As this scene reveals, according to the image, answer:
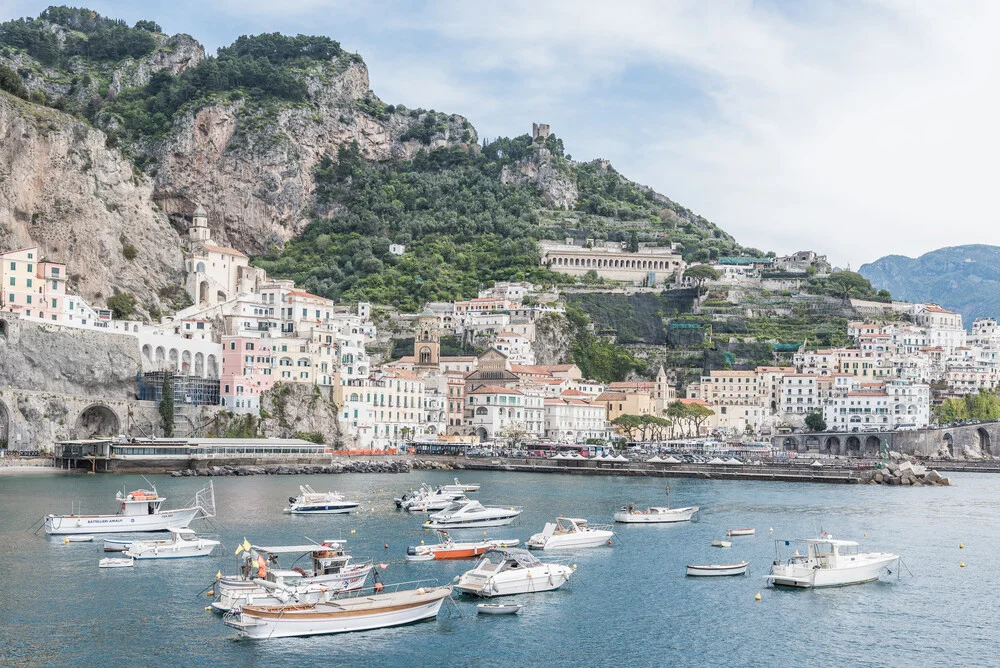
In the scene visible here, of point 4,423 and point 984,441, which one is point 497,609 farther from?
point 984,441

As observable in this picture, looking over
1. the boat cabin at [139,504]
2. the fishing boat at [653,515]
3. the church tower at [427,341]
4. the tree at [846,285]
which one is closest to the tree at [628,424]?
the church tower at [427,341]

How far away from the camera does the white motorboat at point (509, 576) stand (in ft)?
105

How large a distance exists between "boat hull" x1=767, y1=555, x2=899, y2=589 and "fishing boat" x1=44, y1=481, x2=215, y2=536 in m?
21.0

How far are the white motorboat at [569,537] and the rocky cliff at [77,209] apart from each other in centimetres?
5933

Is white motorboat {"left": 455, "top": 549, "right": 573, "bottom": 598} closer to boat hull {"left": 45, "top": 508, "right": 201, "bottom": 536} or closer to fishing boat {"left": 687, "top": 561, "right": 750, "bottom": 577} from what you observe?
fishing boat {"left": 687, "top": 561, "right": 750, "bottom": 577}

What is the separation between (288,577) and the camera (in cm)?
3072

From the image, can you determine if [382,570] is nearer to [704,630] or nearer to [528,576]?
[528,576]

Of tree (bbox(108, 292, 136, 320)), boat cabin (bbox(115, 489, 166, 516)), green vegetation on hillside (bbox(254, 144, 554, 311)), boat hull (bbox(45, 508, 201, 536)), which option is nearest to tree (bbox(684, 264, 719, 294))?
green vegetation on hillside (bbox(254, 144, 554, 311))

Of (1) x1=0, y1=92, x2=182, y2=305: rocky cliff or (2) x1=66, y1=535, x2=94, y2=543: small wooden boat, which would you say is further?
(1) x1=0, y1=92, x2=182, y2=305: rocky cliff

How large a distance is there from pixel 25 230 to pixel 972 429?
90.9 m

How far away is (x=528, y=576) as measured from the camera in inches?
1303

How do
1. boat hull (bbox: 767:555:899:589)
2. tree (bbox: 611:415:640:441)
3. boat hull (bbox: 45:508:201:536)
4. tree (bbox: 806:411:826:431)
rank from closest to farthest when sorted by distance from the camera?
1. boat hull (bbox: 767:555:899:589)
2. boat hull (bbox: 45:508:201:536)
3. tree (bbox: 611:415:640:441)
4. tree (bbox: 806:411:826:431)

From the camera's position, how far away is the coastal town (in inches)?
3339

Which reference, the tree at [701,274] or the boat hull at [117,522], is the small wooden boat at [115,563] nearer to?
the boat hull at [117,522]
